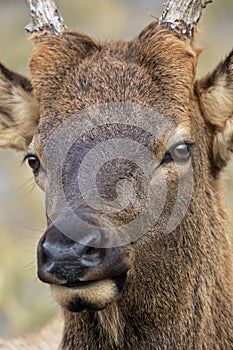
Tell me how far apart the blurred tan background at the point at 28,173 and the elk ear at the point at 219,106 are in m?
0.69

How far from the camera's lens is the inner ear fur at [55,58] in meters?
8.55

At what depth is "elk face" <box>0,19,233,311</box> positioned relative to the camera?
703 cm

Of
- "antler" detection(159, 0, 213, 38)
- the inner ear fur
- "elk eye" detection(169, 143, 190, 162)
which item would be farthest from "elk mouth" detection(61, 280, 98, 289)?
"antler" detection(159, 0, 213, 38)

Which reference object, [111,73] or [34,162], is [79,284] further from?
[111,73]

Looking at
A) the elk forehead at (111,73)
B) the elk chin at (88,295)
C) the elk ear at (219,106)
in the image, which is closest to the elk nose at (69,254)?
the elk chin at (88,295)

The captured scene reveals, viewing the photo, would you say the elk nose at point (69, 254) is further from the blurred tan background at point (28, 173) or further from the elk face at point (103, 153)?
the blurred tan background at point (28, 173)

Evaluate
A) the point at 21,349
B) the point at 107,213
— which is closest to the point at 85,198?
the point at 107,213

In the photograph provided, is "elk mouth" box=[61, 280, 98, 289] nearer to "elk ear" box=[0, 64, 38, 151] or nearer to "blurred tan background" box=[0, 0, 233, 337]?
"blurred tan background" box=[0, 0, 233, 337]

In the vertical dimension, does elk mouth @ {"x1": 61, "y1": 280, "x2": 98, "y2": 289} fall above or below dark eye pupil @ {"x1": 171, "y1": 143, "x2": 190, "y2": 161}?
below

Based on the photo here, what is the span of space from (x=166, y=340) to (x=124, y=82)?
→ 2.27 meters

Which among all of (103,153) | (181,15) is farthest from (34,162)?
(181,15)

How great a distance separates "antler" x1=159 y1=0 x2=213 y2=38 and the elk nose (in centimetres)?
265

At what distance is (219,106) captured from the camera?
860 centimetres

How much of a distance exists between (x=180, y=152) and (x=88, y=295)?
5.52 ft
